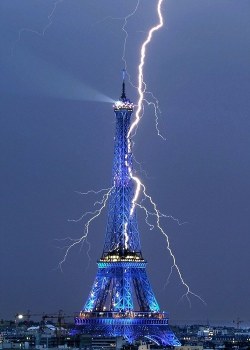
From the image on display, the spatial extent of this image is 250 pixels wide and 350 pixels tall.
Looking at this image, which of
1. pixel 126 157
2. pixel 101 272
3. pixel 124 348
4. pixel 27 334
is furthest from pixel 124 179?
pixel 27 334

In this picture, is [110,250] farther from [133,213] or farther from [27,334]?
[27,334]

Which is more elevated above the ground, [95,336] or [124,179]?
[124,179]

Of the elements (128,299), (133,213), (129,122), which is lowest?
(128,299)

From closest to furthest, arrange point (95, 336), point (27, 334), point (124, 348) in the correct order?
point (124, 348)
point (95, 336)
point (27, 334)

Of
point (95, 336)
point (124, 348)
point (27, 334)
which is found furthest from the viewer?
point (27, 334)

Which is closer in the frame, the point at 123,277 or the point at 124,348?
the point at 124,348
